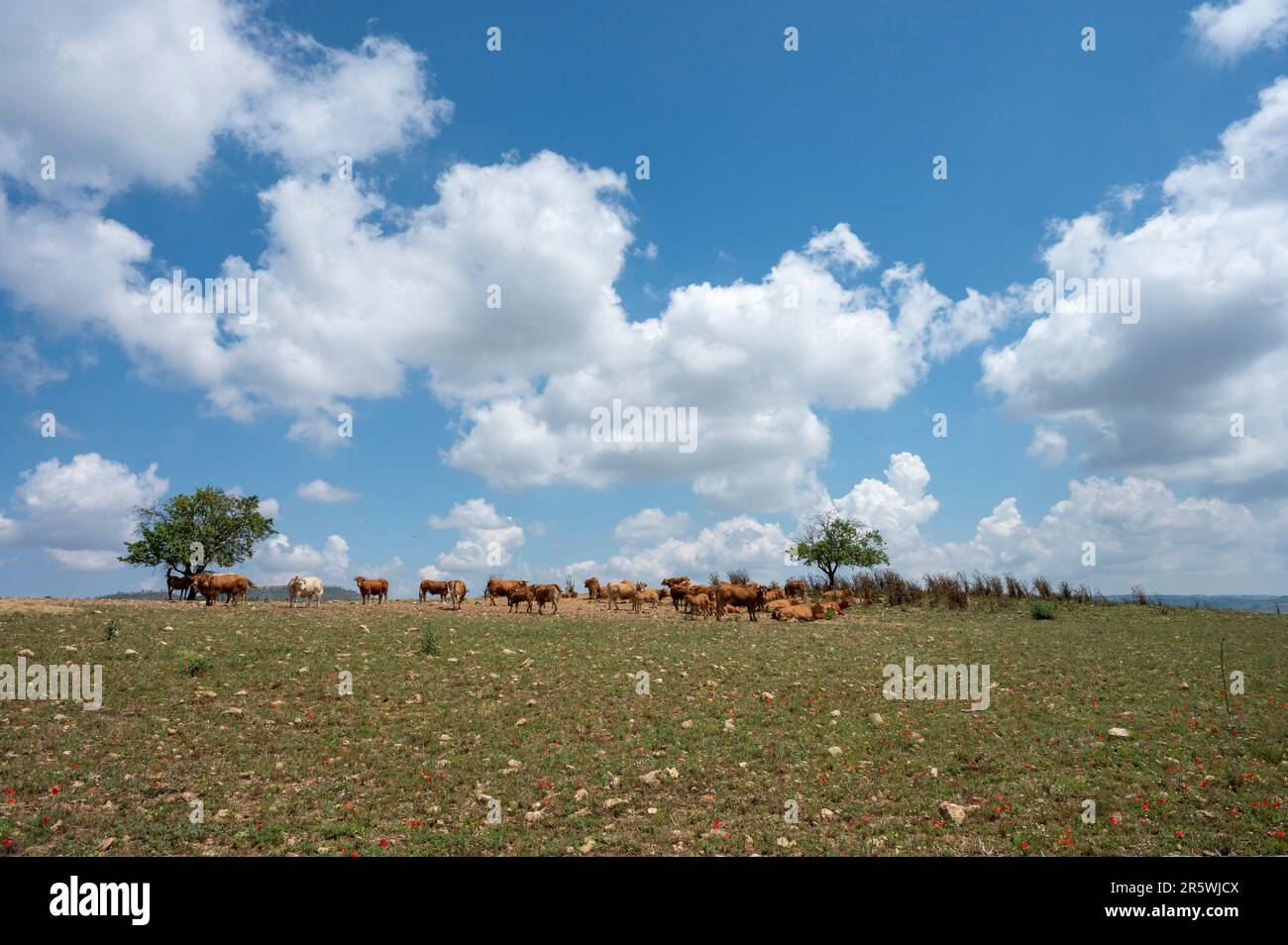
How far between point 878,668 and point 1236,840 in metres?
11.4

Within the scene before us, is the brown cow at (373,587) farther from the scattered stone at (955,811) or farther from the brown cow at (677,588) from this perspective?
the scattered stone at (955,811)

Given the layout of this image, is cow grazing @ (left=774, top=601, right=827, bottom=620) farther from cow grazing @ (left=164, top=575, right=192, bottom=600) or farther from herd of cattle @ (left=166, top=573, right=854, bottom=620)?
cow grazing @ (left=164, top=575, right=192, bottom=600)

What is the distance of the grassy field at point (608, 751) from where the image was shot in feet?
35.5

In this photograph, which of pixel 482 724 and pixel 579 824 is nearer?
pixel 579 824

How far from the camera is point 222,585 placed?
35.8 m

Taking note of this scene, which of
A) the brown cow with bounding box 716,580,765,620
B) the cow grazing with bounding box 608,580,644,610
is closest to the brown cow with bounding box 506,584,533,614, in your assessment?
the cow grazing with bounding box 608,580,644,610

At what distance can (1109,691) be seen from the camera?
19.5 m

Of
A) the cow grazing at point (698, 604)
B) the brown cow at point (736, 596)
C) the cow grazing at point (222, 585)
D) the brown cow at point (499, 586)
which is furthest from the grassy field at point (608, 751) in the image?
the brown cow at point (499, 586)

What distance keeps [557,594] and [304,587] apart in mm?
14671

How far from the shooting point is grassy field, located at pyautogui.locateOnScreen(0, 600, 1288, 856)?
10.8m

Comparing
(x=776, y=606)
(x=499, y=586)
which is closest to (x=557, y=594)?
(x=499, y=586)
